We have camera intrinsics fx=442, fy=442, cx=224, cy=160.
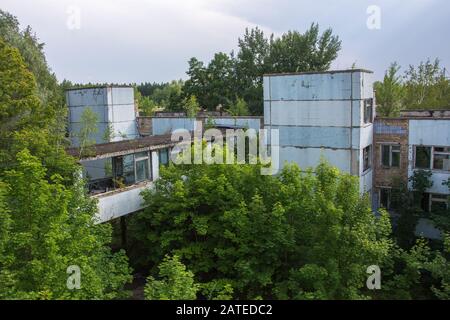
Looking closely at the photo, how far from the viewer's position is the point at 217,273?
17266 mm

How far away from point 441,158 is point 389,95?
37.5ft

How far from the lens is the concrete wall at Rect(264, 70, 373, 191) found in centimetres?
2183

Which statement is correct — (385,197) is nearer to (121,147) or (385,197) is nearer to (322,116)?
(322,116)

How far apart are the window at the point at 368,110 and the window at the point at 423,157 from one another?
9.48ft

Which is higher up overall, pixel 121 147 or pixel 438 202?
pixel 121 147

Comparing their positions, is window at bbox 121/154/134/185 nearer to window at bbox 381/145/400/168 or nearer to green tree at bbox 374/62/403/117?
window at bbox 381/145/400/168

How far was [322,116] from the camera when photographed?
22.7 m

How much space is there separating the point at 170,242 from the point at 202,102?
2676 centimetres

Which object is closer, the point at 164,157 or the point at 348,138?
the point at 164,157

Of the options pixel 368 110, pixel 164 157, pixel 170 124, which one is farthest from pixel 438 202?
pixel 170 124

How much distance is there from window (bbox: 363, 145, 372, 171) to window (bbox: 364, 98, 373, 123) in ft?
4.90

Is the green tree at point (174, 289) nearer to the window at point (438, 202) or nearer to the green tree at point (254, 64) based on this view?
the window at point (438, 202)

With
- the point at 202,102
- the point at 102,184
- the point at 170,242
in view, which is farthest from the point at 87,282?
the point at 202,102

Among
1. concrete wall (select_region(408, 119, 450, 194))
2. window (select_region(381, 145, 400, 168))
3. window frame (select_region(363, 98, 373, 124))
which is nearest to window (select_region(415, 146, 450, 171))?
concrete wall (select_region(408, 119, 450, 194))
